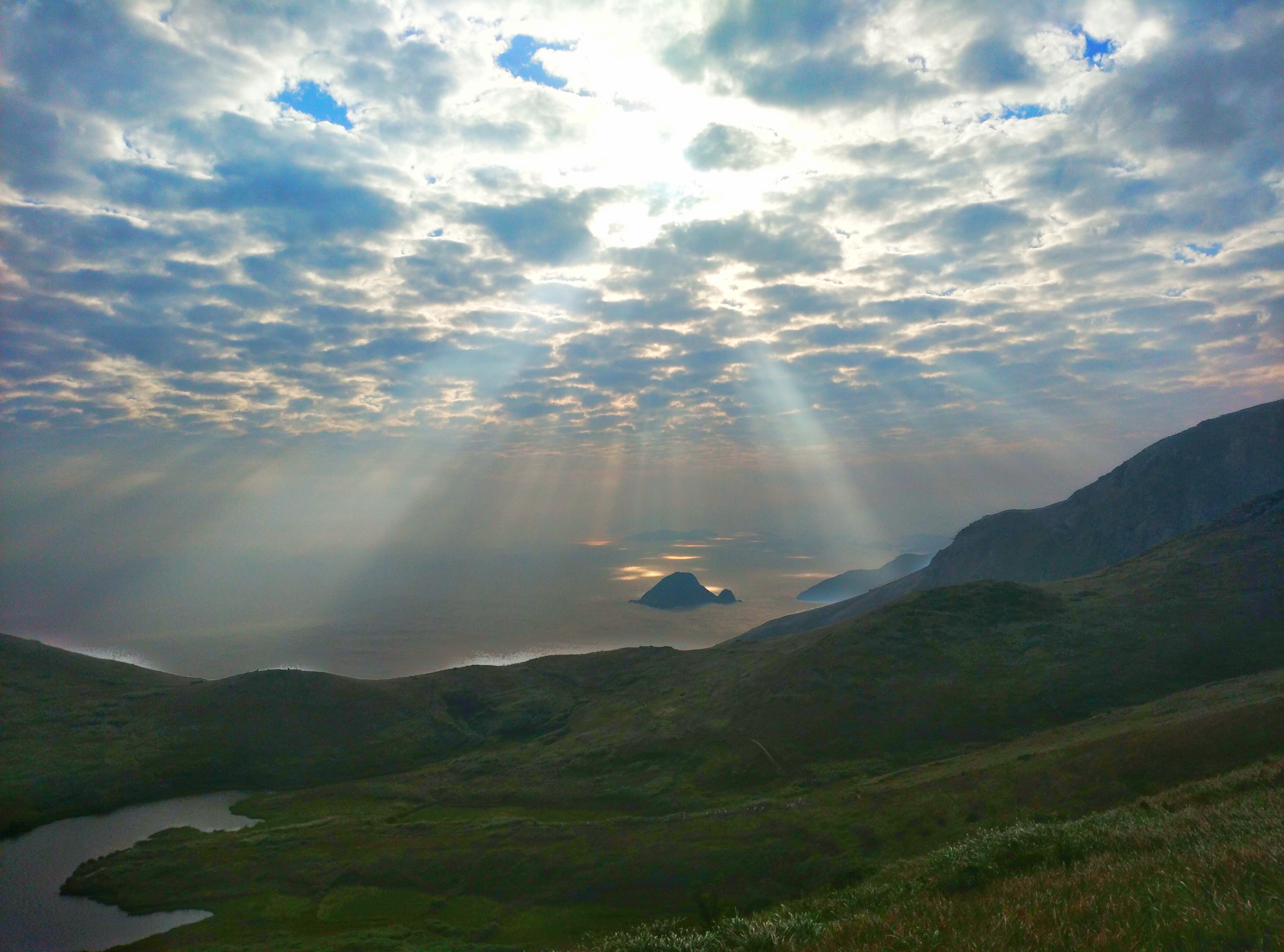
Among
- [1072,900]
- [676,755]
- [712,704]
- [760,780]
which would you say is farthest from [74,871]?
[1072,900]

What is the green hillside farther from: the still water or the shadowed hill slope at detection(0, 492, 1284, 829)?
the still water

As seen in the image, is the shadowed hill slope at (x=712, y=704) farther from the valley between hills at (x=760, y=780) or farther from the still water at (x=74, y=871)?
the still water at (x=74, y=871)

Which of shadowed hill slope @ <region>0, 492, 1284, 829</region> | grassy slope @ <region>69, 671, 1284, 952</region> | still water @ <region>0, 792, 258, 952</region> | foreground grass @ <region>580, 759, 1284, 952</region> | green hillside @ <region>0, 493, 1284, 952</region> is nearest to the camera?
foreground grass @ <region>580, 759, 1284, 952</region>

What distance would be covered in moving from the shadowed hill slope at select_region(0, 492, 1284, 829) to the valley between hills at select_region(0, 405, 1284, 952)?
0.61 meters

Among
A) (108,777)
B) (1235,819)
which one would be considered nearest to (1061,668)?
(1235,819)

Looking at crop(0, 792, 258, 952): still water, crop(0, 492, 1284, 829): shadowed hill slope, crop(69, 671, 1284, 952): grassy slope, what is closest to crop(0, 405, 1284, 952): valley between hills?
crop(69, 671, 1284, 952): grassy slope

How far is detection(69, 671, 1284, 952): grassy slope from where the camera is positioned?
4831 centimetres

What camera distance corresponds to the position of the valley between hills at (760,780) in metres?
16.4

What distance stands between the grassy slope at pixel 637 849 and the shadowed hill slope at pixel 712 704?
39.7 ft

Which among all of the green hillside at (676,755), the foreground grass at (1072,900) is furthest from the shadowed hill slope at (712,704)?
the foreground grass at (1072,900)

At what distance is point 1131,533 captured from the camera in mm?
196125

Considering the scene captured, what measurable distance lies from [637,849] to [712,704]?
55364 mm

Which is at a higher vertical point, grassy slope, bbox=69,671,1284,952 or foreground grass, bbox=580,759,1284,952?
foreground grass, bbox=580,759,1284,952

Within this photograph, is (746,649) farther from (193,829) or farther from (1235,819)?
(1235,819)
